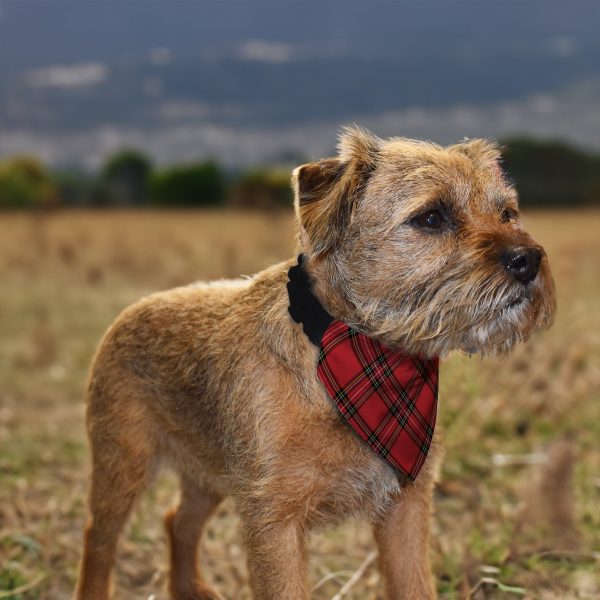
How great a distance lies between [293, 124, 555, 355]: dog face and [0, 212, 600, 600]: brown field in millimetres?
892

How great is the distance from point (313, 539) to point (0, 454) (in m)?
3.14

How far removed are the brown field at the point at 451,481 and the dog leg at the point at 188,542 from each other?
17.9 inches

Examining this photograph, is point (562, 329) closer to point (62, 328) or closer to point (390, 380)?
point (62, 328)

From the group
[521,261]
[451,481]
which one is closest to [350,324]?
[521,261]

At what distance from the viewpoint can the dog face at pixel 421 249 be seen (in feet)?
12.0

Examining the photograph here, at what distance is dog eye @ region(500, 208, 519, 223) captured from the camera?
4.01 meters

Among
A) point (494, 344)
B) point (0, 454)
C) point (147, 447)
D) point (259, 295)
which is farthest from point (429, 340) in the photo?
point (0, 454)

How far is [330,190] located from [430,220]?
48 cm

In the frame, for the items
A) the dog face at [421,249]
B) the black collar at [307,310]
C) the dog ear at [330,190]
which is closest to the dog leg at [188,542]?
the black collar at [307,310]

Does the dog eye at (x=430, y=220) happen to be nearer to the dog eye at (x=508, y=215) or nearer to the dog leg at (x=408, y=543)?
the dog eye at (x=508, y=215)

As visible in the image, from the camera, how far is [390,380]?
4152 millimetres

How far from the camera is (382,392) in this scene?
4.13 meters

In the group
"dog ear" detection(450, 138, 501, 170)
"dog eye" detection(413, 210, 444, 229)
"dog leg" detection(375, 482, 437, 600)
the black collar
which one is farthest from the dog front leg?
"dog ear" detection(450, 138, 501, 170)

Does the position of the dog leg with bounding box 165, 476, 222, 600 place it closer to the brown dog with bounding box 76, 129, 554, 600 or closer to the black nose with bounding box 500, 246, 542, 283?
the brown dog with bounding box 76, 129, 554, 600
